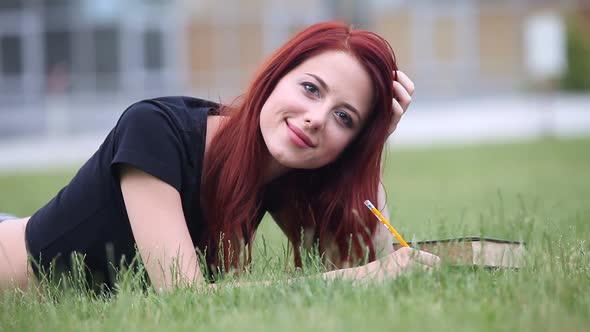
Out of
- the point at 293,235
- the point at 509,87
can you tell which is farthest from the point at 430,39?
the point at 293,235

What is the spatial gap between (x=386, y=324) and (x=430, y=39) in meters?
34.7

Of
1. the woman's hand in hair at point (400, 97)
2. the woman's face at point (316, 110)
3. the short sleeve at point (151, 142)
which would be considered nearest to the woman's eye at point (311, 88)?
the woman's face at point (316, 110)

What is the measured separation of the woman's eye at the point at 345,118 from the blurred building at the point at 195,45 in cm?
3023

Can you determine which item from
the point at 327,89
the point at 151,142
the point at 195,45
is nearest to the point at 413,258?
the point at 327,89

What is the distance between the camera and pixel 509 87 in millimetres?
35688

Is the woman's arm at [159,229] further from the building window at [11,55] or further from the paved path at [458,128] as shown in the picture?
the building window at [11,55]

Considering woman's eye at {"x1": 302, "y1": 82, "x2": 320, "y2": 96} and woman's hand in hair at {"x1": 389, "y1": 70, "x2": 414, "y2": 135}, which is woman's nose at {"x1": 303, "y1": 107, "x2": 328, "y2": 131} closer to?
woman's eye at {"x1": 302, "y1": 82, "x2": 320, "y2": 96}

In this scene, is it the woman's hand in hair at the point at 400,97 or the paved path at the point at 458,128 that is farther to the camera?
the paved path at the point at 458,128

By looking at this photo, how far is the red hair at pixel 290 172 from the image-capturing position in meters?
3.80

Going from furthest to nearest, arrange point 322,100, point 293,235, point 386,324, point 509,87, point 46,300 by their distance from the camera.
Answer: point 509,87
point 293,235
point 322,100
point 46,300
point 386,324

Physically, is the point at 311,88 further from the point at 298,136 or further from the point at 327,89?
the point at 298,136

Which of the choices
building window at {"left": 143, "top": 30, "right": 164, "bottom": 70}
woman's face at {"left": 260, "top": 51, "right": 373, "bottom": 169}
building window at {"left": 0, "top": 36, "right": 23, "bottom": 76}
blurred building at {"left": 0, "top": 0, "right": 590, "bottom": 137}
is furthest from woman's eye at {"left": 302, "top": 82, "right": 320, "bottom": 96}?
building window at {"left": 0, "top": 36, "right": 23, "bottom": 76}

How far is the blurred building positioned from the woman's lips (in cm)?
3034

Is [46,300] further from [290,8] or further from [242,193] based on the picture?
[290,8]
